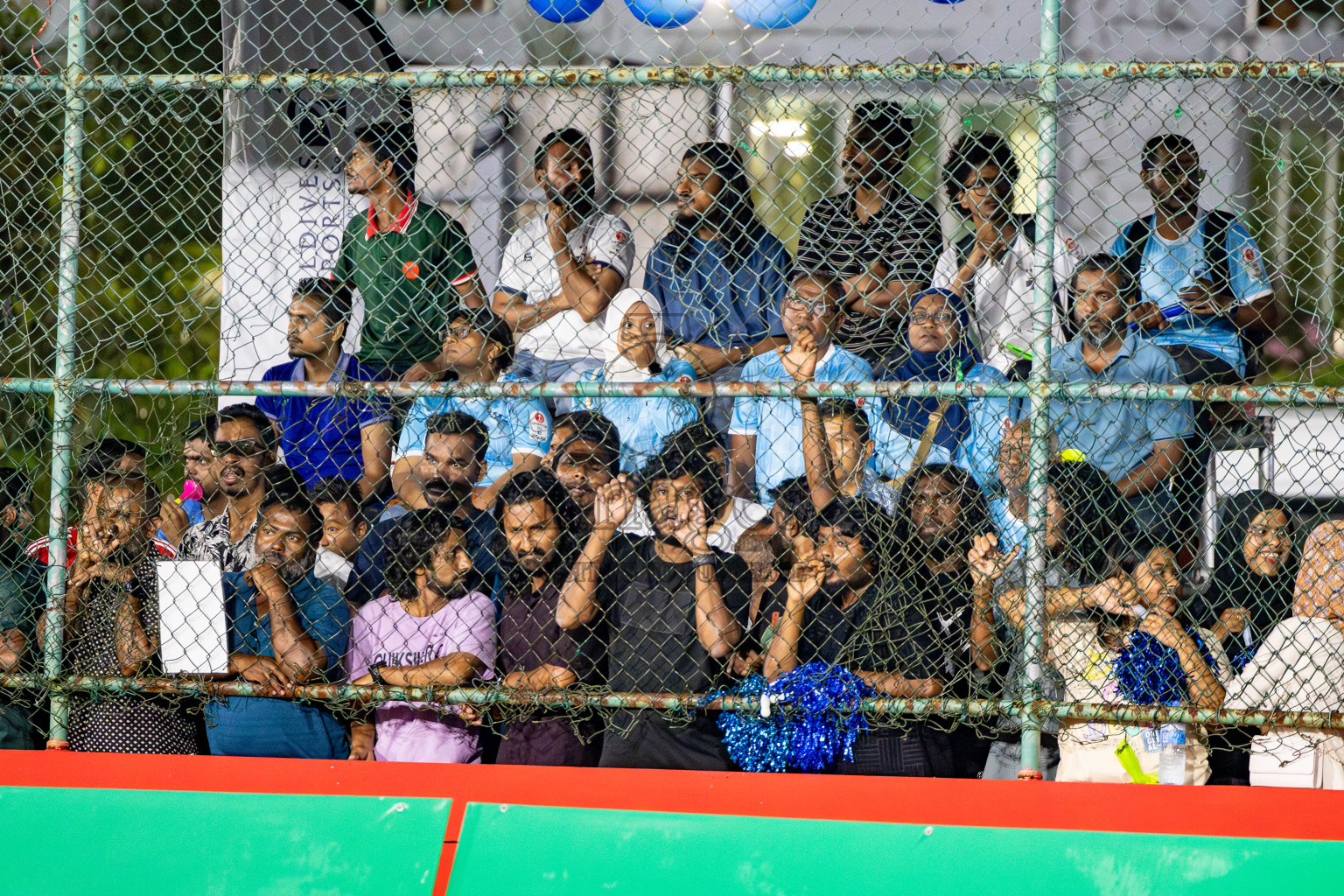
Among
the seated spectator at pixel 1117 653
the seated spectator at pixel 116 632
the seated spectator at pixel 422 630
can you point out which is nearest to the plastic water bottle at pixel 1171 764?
the seated spectator at pixel 1117 653

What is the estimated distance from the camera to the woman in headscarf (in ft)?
9.95

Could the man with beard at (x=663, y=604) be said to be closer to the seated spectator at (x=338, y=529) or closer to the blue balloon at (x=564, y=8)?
the seated spectator at (x=338, y=529)

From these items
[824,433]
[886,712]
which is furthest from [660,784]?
[824,433]

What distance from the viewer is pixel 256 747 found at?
331 centimetres

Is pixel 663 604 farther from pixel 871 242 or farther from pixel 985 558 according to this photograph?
pixel 871 242

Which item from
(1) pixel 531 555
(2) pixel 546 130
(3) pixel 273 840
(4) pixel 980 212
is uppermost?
(2) pixel 546 130

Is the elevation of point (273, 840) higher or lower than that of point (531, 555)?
lower

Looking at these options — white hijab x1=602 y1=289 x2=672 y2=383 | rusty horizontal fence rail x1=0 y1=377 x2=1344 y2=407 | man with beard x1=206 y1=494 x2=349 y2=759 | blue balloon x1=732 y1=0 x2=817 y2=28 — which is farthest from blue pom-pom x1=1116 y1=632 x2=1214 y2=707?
blue balloon x1=732 y1=0 x2=817 y2=28

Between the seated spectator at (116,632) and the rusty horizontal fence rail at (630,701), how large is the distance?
3.1 inches

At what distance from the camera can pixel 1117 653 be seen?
10.2 feet

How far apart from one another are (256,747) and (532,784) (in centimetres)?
95

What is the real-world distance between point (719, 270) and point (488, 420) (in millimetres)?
854

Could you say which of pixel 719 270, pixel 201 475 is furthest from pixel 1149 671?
pixel 201 475

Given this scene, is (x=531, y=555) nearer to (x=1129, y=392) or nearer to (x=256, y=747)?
(x=256, y=747)
